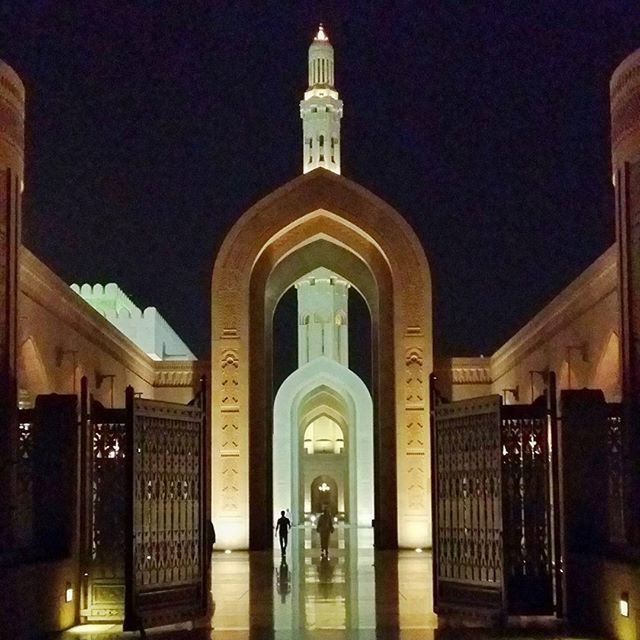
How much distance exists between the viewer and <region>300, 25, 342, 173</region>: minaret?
133 ft

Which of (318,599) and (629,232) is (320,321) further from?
(629,232)

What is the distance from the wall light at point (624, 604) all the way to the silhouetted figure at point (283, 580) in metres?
4.58

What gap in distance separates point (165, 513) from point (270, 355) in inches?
499

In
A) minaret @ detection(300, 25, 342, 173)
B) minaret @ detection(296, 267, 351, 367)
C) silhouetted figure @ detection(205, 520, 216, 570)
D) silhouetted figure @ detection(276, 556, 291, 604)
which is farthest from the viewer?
minaret @ detection(296, 267, 351, 367)

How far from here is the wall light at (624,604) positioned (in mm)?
8398

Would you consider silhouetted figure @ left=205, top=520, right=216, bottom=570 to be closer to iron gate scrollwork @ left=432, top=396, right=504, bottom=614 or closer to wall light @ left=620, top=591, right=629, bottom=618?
iron gate scrollwork @ left=432, top=396, right=504, bottom=614


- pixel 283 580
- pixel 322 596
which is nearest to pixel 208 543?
pixel 322 596

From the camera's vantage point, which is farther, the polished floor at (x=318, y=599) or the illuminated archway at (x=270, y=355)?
the illuminated archway at (x=270, y=355)

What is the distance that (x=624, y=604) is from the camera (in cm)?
845

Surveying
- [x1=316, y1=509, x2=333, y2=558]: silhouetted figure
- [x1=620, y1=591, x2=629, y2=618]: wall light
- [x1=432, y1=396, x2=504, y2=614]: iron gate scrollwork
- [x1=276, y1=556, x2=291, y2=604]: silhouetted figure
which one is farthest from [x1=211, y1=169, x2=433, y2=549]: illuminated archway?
[x1=620, y1=591, x2=629, y2=618]: wall light

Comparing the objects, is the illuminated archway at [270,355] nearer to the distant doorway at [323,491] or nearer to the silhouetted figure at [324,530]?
the silhouetted figure at [324,530]

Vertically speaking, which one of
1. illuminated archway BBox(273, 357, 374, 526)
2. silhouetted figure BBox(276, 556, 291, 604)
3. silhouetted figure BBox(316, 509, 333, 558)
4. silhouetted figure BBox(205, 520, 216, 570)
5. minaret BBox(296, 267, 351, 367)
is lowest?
silhouetted figure BBox(276, 556, 291, 604)

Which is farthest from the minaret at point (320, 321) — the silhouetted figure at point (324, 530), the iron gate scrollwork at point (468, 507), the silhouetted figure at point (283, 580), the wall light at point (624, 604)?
the wall light at point (624, 604)

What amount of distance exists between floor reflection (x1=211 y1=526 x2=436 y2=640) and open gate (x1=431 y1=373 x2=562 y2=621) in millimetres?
576
